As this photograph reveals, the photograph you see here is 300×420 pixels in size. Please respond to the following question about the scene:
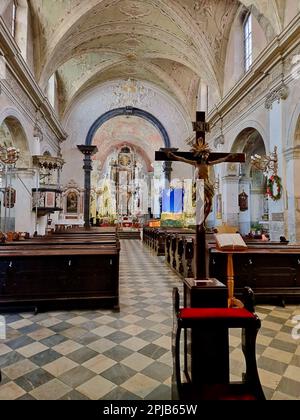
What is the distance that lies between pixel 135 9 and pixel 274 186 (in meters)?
8.57

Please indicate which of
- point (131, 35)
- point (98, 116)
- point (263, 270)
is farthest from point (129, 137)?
point (263, 270)

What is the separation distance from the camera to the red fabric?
5.35 ft

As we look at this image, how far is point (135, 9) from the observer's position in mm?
10391

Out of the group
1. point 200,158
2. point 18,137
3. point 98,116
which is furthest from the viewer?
point 98,116

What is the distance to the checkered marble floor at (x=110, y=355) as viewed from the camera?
212 centimetres

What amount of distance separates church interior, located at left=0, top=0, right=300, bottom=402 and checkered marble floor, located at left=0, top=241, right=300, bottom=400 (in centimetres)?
2

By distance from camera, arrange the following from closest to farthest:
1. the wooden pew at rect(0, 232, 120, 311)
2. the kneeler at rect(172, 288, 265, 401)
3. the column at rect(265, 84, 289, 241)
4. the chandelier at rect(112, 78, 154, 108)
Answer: the kneeler at rect(172, 288, 265, 401), the wooden pew at rect(0, 232, 120, 311), the column at rect(265, 84, 289, 241), the chandelier at rect(112, 78, 154, 108)

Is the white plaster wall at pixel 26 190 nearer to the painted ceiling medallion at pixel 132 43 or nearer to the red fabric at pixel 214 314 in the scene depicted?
the painted ceiling medallion at pixel 132 43

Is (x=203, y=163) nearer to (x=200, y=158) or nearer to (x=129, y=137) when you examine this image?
(x=200, y=158)

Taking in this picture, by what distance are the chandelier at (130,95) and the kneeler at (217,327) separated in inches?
659

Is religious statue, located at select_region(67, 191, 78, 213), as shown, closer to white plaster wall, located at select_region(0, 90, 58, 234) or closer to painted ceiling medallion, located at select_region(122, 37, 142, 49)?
white plaster wall, located at select_region(0, 90, 58, 234)

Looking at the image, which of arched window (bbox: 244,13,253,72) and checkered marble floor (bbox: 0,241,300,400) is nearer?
checkered marble floor (bbox: 0,241,300,400)

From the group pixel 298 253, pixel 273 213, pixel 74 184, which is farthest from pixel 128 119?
pixel 298 253

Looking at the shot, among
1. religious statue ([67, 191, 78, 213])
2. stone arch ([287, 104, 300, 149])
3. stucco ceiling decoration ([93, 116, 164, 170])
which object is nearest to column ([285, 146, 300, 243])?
stone arch ([287, 104, 300, 149])
